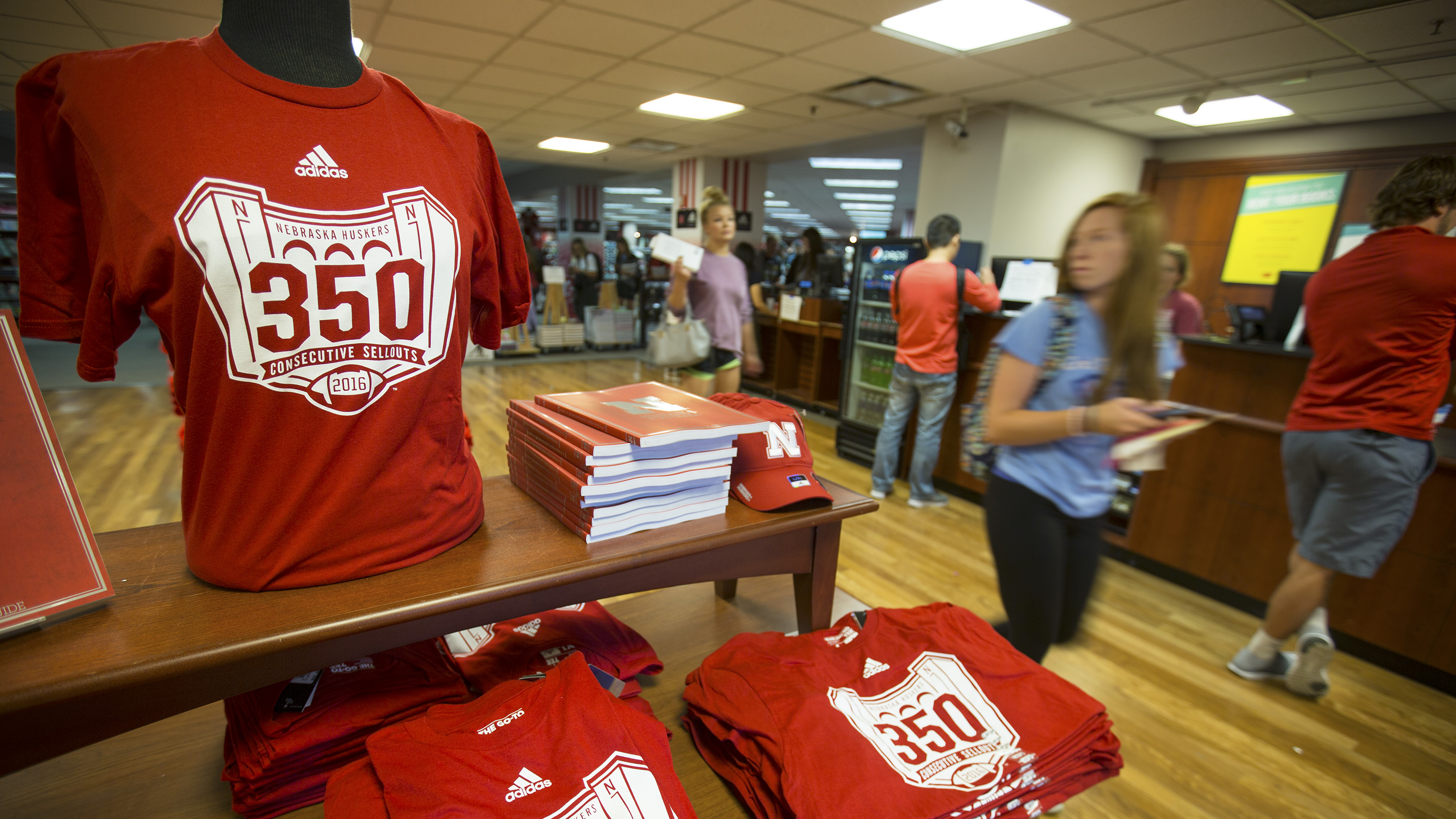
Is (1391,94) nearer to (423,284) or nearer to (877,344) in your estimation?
(877,344)

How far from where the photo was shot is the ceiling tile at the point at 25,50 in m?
4.33

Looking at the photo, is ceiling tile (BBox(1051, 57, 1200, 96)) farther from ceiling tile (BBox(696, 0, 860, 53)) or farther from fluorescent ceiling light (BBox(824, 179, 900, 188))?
fluorescent ceiling light (BBox(824, 179, 900, 188))

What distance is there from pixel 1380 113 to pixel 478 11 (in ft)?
21.4

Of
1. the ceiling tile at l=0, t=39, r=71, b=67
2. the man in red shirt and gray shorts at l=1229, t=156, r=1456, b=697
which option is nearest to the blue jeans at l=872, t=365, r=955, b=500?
the man in red shirt and gray shorts at l=1229, t=156, r=1456, b=697

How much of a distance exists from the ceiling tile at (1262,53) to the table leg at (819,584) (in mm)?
4070

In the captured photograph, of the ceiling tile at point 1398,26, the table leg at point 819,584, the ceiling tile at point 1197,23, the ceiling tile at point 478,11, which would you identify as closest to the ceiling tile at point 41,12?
the ceiling tile at point 478,11

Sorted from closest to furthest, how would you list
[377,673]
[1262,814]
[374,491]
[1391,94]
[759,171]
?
[374,491] < [377,673] < [1262,814] < [1391,94] < [759,171]

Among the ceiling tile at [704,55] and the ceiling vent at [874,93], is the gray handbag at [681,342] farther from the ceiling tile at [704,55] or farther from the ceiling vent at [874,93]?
the ceiling vent at [874,93]

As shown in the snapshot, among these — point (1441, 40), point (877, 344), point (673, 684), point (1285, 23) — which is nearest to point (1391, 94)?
point (1441, 40)

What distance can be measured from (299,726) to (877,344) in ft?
14.1

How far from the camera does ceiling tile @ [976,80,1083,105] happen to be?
175 inches

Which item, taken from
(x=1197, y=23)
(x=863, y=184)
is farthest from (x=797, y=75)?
(x=863, y=184)

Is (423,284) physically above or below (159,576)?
above

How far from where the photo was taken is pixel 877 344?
4672 mm
